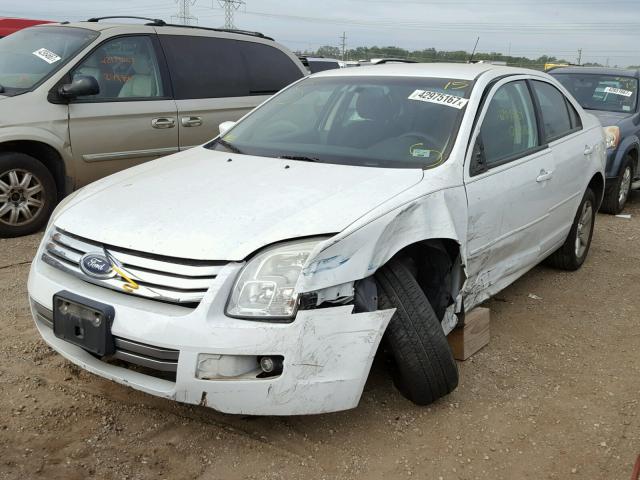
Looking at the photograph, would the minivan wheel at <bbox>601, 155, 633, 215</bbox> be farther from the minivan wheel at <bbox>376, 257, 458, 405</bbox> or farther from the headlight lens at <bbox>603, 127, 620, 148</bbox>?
the minivan wheel at <bbox>376, 257, 458, 405</bbox>

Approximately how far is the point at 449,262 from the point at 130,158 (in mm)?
3756

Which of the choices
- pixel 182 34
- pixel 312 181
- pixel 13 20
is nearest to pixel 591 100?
pixel 182 34

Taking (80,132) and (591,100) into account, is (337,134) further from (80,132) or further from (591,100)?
(591,100)

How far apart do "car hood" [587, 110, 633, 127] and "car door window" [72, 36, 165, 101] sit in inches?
208

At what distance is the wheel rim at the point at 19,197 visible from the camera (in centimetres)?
560

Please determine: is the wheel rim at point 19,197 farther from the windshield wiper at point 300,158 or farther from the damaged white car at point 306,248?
the windshield wiper at point 300,158

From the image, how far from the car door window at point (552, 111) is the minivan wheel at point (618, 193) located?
10.7 feet

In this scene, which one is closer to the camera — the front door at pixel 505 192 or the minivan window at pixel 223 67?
the front door at pixel 505 192

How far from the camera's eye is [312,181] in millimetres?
3281

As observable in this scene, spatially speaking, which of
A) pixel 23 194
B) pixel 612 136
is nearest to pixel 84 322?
pixel 23 194

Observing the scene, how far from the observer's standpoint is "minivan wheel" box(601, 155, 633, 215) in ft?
26.2

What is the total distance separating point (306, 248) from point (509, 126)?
1.99 m

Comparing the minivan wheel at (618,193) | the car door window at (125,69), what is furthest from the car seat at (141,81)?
the minivan wheel at (618,193)

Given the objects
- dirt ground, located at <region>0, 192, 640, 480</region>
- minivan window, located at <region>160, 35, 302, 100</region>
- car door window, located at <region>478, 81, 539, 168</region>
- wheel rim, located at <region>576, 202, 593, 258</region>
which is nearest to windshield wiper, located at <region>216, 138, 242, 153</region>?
car door window, located at <region>478, 81, 539, 168</region>
